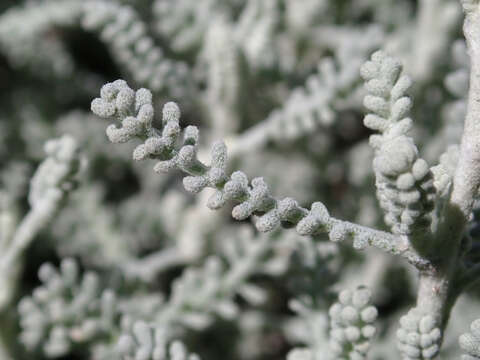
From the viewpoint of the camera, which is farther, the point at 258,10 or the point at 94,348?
the point at 258,10

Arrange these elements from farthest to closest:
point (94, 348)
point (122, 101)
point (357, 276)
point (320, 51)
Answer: point (320, 51) → point (357, 276) → point (94, 348) → point (122, 101)

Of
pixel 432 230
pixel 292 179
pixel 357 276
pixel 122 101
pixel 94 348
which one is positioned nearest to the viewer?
pixel 122 101

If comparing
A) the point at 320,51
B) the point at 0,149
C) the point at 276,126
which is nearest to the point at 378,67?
the point at 276,126

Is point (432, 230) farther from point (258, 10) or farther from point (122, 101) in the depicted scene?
point (258, 10)

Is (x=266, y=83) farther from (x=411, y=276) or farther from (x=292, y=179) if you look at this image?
(x=411, y=276)

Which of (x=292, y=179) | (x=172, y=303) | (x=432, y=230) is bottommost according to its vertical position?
(x=432, y=230)

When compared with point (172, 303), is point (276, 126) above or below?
above

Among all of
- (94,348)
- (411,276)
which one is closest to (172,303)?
(94,348)
